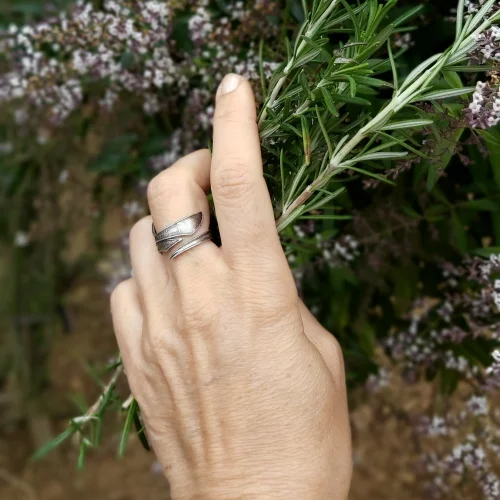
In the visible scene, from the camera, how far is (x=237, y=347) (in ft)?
3.00

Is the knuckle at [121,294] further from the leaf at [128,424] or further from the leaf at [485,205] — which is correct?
the leaf at [485,205]

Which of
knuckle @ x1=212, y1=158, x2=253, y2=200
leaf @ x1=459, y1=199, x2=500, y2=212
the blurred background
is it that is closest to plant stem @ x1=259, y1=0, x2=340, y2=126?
knuckle @ x1=212, y1=158, x2=253, y2=200

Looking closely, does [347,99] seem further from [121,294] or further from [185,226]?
[121,294]

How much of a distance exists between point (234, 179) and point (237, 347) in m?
0.26

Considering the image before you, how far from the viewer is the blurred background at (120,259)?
4.05ft

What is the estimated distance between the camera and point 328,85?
88 centimetres

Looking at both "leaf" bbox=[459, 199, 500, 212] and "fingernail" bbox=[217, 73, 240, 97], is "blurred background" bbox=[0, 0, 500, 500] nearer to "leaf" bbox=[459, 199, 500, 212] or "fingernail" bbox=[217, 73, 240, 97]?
"leaf" bbox=[459, 199, 500, 212]

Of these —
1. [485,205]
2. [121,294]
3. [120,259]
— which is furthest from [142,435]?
[120,259]

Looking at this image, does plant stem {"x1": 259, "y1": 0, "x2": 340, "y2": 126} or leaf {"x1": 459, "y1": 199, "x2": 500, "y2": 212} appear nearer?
plant stem {"x1": 259, "y1": 0, "x2": 340, "y2": 126}

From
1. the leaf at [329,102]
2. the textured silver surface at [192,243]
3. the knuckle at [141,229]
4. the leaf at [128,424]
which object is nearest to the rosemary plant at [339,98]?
the leaf at [329,102]

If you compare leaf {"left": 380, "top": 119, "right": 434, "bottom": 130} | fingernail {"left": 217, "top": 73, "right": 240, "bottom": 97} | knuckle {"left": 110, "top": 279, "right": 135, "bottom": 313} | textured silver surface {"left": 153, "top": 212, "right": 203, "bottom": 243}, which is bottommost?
knuckle {"left": 110, "top": 279, "right": 135, "bottom": 313}

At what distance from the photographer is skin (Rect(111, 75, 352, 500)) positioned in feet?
2.87

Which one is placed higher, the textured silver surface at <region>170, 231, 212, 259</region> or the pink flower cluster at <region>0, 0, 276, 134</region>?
the pink flower cluster at <region>0, 0, 276, 134</region>

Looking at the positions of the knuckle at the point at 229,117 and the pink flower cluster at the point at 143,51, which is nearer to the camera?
the knuckle at the point at 229,117
